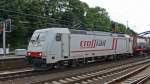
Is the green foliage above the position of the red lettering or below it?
above

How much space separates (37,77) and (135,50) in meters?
26.8

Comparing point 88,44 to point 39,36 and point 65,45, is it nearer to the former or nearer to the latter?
point 65,45

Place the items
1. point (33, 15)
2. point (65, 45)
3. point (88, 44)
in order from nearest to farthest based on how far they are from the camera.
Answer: point (65, 45)
point (88, 44)
point (33, 15)

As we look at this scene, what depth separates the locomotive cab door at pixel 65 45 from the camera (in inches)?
968

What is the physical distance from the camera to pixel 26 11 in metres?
69.5

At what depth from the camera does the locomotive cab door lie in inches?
968

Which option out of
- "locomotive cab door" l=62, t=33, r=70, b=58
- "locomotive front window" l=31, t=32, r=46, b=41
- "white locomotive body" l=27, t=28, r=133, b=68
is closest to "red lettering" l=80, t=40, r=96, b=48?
"white locomotive body" l=27, t=28, r=133, b=68

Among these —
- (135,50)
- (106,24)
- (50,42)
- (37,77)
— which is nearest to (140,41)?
(135,50)

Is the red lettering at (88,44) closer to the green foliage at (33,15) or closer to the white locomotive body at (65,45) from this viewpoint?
the white locomotive body at (65,45)

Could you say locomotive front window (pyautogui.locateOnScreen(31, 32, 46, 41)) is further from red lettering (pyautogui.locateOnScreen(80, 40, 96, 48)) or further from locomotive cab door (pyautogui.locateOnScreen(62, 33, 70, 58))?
red lettering (pyautogui.locateOnScreen(80, 40, 96, 48))

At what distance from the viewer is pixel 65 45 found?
2480 centimetres

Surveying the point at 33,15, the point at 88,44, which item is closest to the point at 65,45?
the point at 88,44

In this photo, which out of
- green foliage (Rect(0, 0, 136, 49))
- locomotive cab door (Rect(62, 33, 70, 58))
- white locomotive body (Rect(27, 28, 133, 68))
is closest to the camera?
white locomotive body (Rect(27, 28, 133, 68))

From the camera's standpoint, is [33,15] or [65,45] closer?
[65,45]
